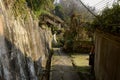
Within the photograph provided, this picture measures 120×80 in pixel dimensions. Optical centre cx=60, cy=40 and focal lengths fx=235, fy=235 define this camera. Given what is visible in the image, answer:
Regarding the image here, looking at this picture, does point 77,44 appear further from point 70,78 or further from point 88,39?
point 70,78

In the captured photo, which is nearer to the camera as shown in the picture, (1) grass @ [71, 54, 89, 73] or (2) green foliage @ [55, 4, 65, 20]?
(1) grass @ [71, 54, 89, 73]

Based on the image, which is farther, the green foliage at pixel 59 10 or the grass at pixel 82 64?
the green foliage at pixel 59 10

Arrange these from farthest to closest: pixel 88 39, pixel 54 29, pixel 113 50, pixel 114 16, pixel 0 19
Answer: pixel 54 29 < pixel 88 39 < pixel 114 16 < pixel 113 50 < pixel 0 19

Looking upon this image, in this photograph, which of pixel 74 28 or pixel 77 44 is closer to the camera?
pixel 77 44

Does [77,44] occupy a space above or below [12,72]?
below

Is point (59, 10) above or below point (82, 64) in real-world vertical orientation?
above

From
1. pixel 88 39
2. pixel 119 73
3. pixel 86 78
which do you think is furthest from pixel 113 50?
pixel 88 39

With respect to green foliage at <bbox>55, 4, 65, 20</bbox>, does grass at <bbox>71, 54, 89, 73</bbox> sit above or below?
below

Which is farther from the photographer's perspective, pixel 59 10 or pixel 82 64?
pixel 59 10

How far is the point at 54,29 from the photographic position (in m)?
38.6

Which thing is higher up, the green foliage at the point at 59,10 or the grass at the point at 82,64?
the green foliage at the point at 59,10

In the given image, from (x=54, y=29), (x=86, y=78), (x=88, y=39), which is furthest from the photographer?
(x=54, y=29)

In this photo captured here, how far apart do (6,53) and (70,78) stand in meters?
8.48

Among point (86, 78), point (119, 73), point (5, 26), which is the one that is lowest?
point (86, 78)
